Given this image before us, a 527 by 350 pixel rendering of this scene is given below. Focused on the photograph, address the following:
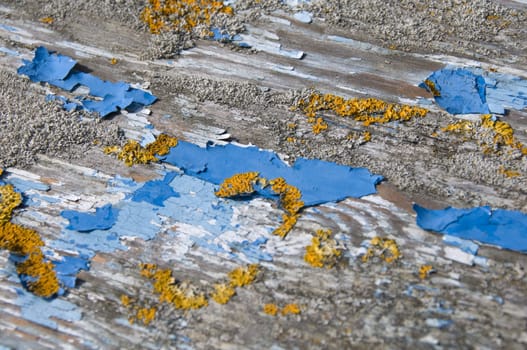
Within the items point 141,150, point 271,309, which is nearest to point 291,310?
point 271,309

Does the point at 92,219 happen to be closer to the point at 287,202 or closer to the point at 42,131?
the point at 42,131

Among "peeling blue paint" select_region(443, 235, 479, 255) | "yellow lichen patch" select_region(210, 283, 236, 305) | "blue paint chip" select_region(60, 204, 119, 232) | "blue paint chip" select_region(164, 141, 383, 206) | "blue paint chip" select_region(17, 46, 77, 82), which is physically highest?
"blue paint chip" select_region(17, 46, 77, 82)

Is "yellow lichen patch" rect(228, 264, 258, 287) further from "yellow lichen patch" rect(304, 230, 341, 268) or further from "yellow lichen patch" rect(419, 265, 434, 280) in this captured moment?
"yellow lichen patch" rect(419, 265, 434, 280)

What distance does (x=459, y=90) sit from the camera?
8.13 ft

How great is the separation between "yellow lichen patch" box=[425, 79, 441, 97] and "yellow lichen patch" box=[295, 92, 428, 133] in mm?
118

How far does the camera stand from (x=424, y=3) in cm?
277

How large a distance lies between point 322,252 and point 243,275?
292 millimetres

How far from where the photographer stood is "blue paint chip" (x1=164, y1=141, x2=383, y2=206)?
218cm

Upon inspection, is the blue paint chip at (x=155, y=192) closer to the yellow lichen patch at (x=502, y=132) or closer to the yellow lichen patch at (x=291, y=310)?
the yellow lichen patch at (x=291, y=310)

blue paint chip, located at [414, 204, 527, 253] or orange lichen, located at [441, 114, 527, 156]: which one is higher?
orange lichen, located at [441, 114, 527, 156]

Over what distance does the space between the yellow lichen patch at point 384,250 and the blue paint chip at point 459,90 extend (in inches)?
29.9

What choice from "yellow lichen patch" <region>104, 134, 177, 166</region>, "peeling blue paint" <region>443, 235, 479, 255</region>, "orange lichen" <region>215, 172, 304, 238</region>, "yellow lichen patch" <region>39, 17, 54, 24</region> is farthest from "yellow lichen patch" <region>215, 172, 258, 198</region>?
"yellow lichen patch" <region>39, 17, 54, 24</region>

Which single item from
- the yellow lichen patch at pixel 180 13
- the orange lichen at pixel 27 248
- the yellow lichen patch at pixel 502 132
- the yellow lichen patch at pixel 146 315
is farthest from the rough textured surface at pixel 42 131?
the yellow lichen patch at pixel 502 132

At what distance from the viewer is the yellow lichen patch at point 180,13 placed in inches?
109
